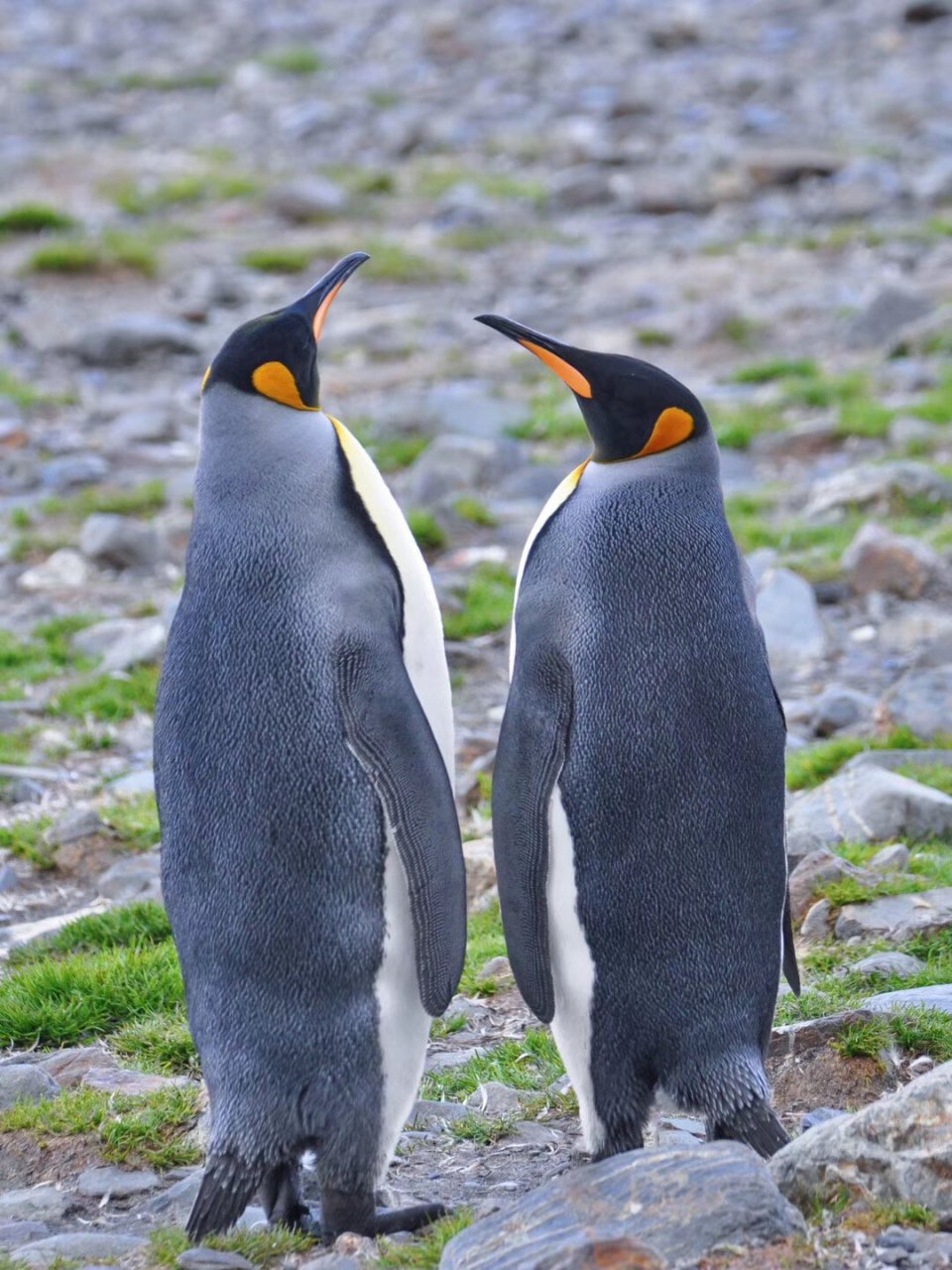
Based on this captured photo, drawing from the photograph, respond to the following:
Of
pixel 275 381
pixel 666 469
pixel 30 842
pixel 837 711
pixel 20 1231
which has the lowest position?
pixel 837 711

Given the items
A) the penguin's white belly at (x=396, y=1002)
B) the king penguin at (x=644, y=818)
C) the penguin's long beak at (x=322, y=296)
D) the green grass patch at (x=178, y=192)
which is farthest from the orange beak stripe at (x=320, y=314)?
the green grass patch at (x=178, y=192)

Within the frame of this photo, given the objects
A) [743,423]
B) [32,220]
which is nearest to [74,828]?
[743,423]

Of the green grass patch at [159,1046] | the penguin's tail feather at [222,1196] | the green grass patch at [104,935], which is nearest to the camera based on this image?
the penguin's tail feather at [222,1196]

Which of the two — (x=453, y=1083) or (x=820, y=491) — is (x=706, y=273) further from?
(x=453, y=1083)

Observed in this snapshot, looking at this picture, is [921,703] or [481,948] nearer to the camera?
[481,948]

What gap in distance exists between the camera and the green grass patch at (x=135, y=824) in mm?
4621

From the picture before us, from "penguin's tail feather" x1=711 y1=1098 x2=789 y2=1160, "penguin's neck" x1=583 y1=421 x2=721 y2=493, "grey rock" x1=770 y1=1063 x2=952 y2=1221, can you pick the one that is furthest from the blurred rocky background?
"penguin's neck" x1=583 y1=421 x2=721 y2=493

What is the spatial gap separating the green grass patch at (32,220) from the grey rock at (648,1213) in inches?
407

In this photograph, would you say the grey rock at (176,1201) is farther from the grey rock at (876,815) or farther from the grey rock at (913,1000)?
the grey rock at (876,815)

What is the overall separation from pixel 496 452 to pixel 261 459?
443 centimetres

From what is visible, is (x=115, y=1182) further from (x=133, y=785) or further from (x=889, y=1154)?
(x=133, y=785)

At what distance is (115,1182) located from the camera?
3.06 m

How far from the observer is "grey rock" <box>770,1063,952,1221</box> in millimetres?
2486

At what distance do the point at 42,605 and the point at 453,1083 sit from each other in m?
3.53
